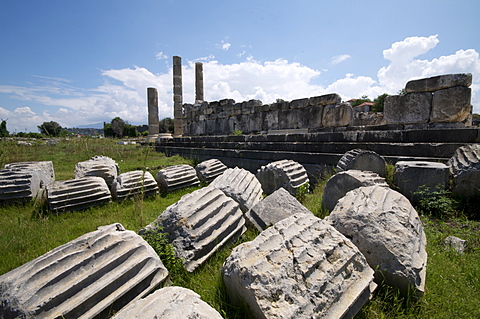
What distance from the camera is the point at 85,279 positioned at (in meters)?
1.69

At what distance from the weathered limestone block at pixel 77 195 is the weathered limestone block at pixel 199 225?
2.53m

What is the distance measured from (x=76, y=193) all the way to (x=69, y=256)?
2.93 meters

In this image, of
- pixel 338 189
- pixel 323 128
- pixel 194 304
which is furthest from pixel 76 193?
pixel 323 128

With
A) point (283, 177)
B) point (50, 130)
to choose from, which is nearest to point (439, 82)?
point (283, 177)

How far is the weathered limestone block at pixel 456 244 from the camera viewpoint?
246 cm

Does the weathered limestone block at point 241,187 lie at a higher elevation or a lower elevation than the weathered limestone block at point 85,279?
higher

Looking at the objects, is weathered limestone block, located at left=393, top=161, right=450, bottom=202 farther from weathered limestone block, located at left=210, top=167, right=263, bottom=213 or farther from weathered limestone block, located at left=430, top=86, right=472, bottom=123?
weathered limestone block, located at left=430, top=86, right=472, bottom=123

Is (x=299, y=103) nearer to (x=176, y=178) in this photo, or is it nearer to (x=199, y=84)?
(x=176, y=178)

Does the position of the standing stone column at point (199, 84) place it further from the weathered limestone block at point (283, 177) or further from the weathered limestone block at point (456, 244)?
the weathered limestone block at point (456, 244)

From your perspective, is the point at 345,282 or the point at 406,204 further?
the point at 406,204

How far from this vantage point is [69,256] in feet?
5.82

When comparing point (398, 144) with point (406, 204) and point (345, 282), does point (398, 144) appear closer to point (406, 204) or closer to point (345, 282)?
point (406, 204)

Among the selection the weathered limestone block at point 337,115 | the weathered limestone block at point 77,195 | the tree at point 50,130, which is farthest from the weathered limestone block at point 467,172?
the tree at point 50,130

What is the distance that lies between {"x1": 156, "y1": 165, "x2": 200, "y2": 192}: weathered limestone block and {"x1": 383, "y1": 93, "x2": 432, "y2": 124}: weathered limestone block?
537 cm
